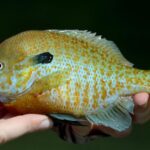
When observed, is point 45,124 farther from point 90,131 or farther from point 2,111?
point 90,131

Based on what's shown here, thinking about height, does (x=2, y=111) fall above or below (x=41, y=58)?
below

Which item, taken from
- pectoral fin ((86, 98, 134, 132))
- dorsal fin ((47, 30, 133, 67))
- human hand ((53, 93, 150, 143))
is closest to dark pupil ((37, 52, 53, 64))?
dorsal fin ((47, 30, 133, 67))

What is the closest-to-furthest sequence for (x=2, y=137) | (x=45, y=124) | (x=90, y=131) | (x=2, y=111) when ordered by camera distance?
(x=2, y=137)
(x=45, y=124)
(x=2, y=111)
(x=90, y=131)

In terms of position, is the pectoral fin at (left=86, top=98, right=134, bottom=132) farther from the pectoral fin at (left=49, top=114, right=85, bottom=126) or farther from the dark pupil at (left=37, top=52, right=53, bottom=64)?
the dark pupil at (left=37, top=52, right=53, bottom=64)

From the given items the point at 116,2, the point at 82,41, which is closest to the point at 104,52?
the point at 82,41

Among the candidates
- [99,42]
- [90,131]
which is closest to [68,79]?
[99,42]

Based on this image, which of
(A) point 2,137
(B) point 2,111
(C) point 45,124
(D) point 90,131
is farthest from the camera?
(D) point 90,131

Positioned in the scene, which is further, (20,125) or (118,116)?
(118,116)

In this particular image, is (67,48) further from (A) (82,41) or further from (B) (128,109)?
(B) (128,109)

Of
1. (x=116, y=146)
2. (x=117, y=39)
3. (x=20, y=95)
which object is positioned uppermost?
(x=20, y=95)

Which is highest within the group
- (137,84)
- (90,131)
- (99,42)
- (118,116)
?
(99,42)
